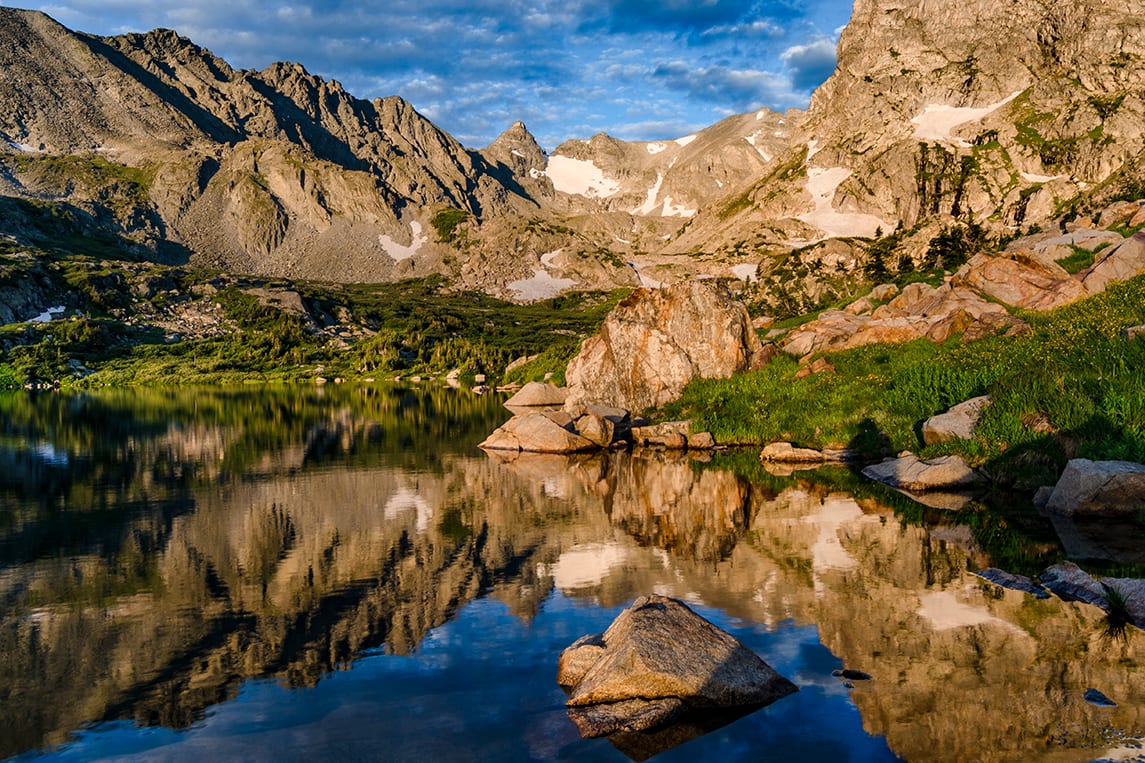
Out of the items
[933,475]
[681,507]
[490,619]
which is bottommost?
[490,619]

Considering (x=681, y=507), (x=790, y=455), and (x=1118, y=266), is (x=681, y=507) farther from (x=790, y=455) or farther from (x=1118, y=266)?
(x=1118, y=266)

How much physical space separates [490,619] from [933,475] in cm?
2269

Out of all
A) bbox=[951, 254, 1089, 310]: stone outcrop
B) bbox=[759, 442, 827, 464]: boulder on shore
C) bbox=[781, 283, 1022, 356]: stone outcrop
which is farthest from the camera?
bbox=[781, 283, 1022, 356]: stone outcrop

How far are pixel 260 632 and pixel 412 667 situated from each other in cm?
472

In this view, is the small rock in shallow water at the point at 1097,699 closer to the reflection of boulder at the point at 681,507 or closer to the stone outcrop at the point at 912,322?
the reflection of boulder at the point at 681,507

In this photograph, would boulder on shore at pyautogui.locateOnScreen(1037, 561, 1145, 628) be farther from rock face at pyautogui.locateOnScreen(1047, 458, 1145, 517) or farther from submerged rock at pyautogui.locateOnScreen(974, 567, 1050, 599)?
rock face at pyautogui.locateOnScreen(1047, 458, 1145, 517)

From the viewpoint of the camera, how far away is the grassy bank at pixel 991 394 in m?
30.2

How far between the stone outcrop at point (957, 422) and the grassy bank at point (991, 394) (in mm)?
481

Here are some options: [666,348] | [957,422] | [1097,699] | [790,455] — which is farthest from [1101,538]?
[666,348]

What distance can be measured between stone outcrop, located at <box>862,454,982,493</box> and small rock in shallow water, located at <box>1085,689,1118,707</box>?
67.1 feet

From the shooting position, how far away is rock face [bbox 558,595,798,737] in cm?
1367

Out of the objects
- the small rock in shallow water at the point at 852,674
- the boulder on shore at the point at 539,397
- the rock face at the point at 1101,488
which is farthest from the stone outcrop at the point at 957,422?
the boulder on shore at the point at 539,397

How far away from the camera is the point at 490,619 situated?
1975 cm

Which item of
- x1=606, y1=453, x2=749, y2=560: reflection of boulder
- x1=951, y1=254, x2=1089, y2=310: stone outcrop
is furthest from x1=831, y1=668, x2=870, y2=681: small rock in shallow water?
x1=951, y1=254, x2=1089, y2=310: stone outcrop
